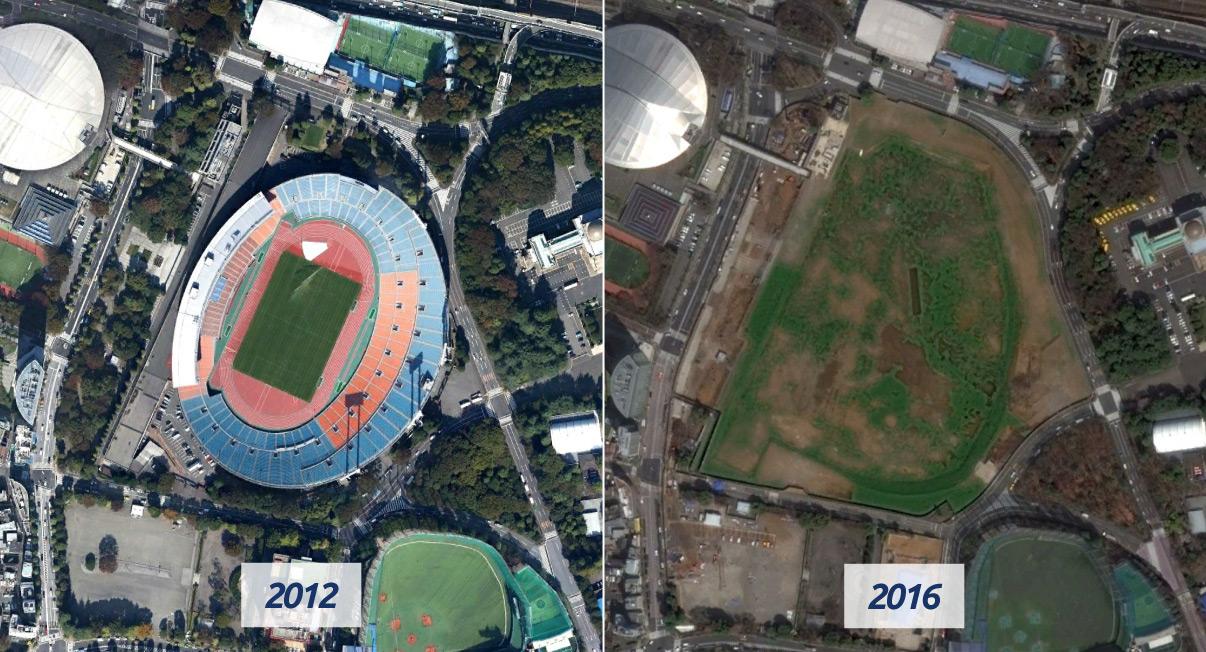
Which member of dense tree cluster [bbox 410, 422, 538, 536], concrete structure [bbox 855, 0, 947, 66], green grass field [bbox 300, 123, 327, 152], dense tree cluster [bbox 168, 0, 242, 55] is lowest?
dense tree cluster [bbox 410, 422, 538, 536]

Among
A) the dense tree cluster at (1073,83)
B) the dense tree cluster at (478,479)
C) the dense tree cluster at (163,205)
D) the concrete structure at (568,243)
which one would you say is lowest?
the dense tree cluster at (478,479)

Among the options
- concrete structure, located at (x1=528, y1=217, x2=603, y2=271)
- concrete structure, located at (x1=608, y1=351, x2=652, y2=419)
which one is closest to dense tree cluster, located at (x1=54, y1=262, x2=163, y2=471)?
concrete structure, located at (x1=528, y1=217, x2=603, y2=271)

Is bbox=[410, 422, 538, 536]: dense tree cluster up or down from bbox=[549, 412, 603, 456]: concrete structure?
A: down

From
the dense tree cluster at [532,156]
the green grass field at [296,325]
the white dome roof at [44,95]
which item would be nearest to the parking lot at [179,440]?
the green grass field at [296,325]

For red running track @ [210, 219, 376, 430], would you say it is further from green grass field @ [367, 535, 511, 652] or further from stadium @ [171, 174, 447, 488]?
green grass field @ [367, 535, 511, 652]

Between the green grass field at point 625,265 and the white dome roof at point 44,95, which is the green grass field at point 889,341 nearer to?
the green grass field at point 625,265

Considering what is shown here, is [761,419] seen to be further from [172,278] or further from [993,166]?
[172,278]

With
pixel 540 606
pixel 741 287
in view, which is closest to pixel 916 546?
pixel 741 287
